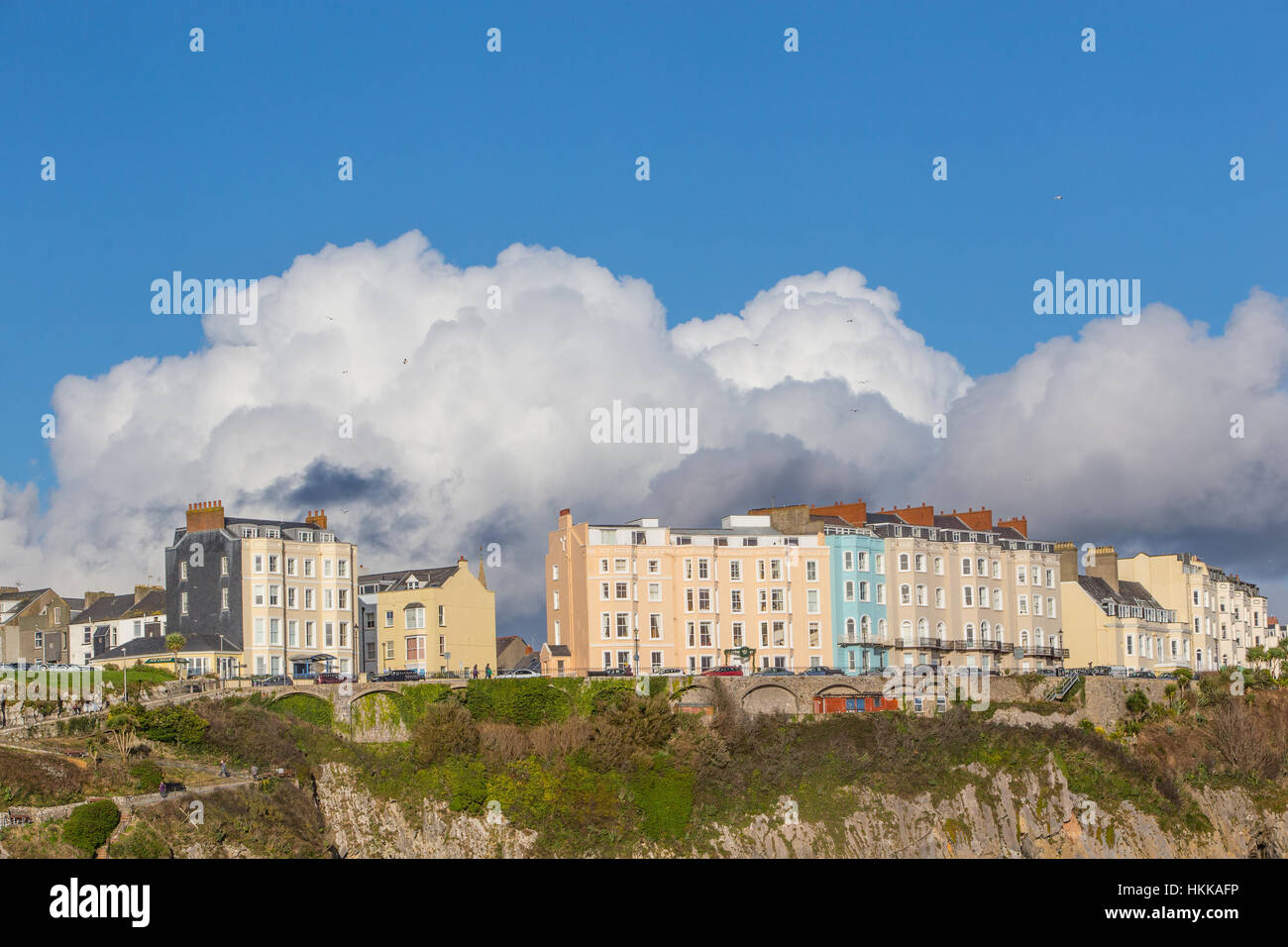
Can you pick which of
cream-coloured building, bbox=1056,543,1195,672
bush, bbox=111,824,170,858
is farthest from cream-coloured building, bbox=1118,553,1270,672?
bush, bbox=111,824,170,858

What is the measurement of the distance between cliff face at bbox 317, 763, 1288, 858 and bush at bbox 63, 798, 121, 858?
14666 millimetres

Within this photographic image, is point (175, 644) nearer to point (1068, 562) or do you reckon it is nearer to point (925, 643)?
point (925, 643)

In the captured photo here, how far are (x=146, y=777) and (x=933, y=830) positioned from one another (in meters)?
37.2

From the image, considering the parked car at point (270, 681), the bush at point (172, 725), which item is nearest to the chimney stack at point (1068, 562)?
the parked car at point (270, 681)

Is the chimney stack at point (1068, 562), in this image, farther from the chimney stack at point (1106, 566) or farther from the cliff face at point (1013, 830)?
the cliff face at point (1013, 830)

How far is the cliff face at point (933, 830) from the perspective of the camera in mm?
72250

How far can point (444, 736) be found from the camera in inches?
2980

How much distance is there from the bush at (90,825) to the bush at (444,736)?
19.1 metres

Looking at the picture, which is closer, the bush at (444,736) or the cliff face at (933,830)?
the cliff face at (933,830)
